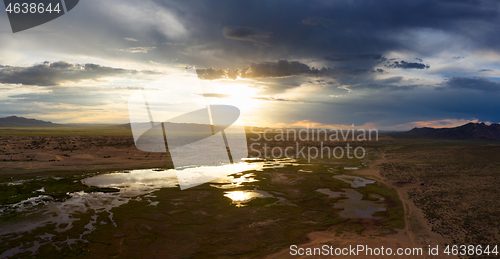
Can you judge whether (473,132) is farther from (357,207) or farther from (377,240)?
(377,240)

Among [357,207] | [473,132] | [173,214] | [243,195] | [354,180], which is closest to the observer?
[173,214]

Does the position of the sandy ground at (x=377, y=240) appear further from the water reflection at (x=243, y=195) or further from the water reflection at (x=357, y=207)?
the water reflection at (x=243, y=195)

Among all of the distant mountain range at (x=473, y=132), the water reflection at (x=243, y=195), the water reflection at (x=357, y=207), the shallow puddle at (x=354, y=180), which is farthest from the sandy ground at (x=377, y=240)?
the distant mountain range at (x=473, y=132)

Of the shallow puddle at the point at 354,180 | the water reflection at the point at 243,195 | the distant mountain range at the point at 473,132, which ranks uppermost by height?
the distant mountain range at the point at 473,132

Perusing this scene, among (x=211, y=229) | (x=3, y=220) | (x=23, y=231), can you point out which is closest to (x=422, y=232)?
(x=211, y=229)

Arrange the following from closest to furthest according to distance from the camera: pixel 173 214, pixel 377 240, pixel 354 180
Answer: pixel 377 240 → pixel 173 214 → pixel 354 180

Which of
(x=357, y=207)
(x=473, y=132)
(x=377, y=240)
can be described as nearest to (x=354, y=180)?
(x=357, y=207)

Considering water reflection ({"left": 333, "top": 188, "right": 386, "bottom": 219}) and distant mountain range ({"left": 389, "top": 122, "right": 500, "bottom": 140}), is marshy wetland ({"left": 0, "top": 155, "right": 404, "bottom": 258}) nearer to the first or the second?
water reflection ({"left": 333, "top": 188, "right": 386, "bottom": 219})

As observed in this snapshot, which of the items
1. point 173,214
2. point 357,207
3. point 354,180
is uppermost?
point 173,214
